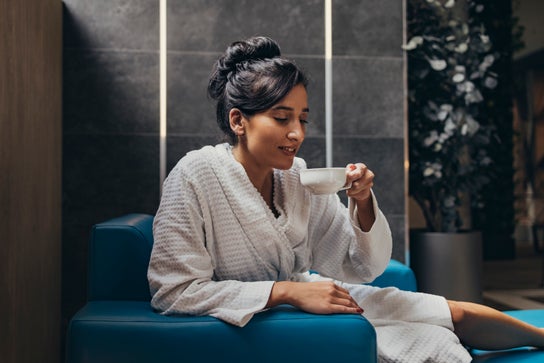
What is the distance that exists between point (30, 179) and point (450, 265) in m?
2.45

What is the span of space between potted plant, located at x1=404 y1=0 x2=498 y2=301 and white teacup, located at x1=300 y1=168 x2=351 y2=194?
2515 millimetres

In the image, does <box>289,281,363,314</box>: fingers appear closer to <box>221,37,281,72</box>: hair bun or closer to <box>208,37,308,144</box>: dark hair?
<box>208,37,308,144</box>: dark hair

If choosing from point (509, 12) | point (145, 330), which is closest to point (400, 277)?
point (145, 330)

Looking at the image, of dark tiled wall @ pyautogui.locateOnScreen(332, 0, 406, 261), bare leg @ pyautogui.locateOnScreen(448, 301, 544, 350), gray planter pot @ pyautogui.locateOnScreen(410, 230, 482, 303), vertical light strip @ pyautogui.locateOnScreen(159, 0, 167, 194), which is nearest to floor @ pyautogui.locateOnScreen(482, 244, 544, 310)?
gray planter pot @ pyautogui.locateOnScreen(410, 230, 482, 303)

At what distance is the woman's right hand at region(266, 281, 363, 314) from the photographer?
1.36 m

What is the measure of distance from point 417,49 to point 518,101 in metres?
5.63

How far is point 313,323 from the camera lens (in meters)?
1.33

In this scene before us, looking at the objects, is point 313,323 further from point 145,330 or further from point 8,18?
point 8,18

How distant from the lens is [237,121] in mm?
1658

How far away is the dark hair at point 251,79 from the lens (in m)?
1.58

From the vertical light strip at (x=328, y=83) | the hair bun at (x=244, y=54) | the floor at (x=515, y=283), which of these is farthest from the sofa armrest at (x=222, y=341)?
the floor at (x=515, y=283)

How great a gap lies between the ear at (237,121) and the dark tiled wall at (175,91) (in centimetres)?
171

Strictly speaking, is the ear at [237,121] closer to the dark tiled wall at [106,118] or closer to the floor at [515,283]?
the dark tiled wall at [106,118]

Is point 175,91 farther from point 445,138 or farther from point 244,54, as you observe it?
point 244,54
